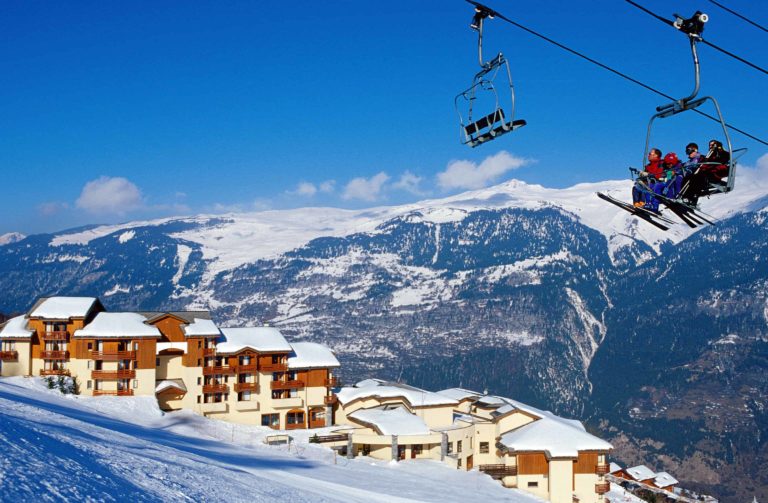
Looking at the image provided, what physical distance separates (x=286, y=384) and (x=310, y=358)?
363 centimetres

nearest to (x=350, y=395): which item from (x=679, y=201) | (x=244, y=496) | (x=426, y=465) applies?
(x=426, y=465)

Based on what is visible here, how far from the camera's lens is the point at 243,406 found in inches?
2552

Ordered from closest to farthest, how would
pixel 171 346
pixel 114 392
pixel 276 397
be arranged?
pixel 114 392
pixel 171 346
pixel 276 397

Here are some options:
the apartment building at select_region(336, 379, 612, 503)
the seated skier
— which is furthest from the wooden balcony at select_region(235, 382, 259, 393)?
the seated skier

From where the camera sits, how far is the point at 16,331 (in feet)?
194

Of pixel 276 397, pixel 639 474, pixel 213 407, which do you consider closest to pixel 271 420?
pixel 276 397

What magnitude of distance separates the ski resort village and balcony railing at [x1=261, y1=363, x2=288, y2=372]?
95mm

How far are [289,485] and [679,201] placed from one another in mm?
18928

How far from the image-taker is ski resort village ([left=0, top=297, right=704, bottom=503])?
55.0 meters

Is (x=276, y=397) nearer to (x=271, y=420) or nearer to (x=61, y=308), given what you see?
(x=271, y=420)

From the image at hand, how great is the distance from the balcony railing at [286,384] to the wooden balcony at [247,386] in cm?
143

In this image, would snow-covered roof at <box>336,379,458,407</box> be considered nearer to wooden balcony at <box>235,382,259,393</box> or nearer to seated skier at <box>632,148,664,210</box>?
wooden balcony at <box>235,382,259,393</box>

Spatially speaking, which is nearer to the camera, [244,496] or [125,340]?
[244,496]

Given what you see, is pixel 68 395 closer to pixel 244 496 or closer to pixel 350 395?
pixel 350 395
